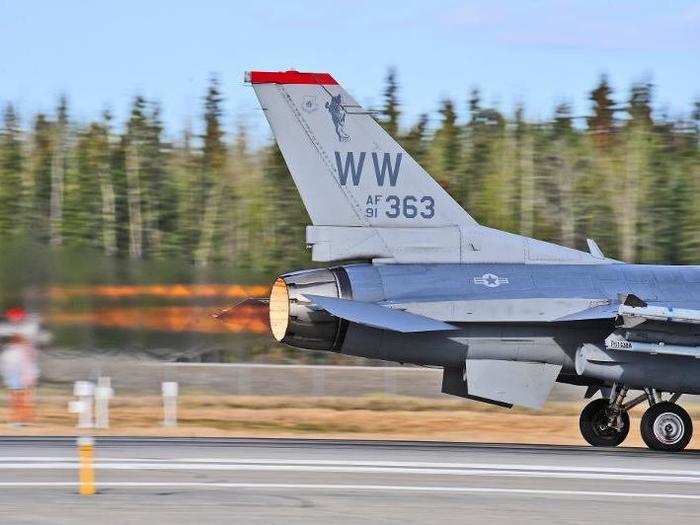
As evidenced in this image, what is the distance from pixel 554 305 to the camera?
1741 centimetres

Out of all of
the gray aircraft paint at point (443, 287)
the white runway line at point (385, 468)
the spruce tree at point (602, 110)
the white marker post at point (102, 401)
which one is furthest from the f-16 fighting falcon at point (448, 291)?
the spruce tree at point (602, 110)

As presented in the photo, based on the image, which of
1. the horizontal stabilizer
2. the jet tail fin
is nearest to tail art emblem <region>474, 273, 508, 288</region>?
the jet tail fin

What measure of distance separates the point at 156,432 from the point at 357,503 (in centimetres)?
1077

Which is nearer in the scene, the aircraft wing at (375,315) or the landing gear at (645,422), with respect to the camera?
the aircraft wing at (375,315)

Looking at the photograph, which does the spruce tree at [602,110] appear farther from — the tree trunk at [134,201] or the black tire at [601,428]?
the black tire at [601,428]

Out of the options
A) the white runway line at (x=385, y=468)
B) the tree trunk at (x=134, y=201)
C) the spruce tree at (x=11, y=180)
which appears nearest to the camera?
the white runway line at (x=385, y=468)

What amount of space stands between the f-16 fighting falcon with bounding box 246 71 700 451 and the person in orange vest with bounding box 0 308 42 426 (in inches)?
300

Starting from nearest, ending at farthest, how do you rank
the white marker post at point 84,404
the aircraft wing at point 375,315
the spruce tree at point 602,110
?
the aircraft wing at point 375,315 < the white marker post at point 84,404 < the spruce tree at point 602,110

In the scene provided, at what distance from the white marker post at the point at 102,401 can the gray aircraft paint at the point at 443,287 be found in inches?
261

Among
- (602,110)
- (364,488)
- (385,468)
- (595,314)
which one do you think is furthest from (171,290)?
(602,110)

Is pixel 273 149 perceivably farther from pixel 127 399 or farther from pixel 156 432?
pixel 156 432

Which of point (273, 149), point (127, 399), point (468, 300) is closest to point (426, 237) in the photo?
point (468, 300)

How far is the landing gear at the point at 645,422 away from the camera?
57.6 feet

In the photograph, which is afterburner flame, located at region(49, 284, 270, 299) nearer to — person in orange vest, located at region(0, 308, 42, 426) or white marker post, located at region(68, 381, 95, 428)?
person in orange vest, located at region(0, 308, 42, 426)
